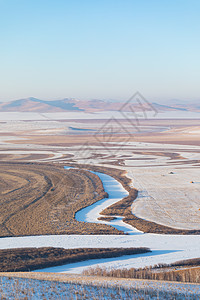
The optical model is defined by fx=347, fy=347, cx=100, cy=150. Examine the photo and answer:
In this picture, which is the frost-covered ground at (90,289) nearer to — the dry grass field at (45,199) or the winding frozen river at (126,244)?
the winding frozen river at (126,244)

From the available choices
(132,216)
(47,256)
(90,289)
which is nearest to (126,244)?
(47,256)

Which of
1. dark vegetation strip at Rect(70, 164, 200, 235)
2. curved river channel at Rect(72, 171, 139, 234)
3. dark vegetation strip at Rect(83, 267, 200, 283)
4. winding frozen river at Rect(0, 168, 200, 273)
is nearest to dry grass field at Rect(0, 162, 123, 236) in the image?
curved river channel at Rect(72, 171, 139, 234)

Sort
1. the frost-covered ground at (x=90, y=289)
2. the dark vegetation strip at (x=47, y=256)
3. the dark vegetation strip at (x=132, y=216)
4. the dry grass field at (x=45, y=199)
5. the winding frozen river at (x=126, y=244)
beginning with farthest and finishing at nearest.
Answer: the dry grass field at (x=45, y=199)
the dark vegetation strip at (x=132, y=216)
the winding frozen river at (x=126, y=244)
the dark vegetation strip at (x=47, y=256)
the frost-covered ground at (x=90, y=289)

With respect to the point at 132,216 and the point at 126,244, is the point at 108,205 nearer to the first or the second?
the point at 132,216

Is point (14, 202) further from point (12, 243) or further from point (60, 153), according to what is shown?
point (60, 153)

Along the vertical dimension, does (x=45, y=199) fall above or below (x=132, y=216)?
below

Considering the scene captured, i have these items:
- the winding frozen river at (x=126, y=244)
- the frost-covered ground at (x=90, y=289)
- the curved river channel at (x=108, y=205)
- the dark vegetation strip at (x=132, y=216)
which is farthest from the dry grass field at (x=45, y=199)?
the frost-covered ground at (x=90, y=289)
